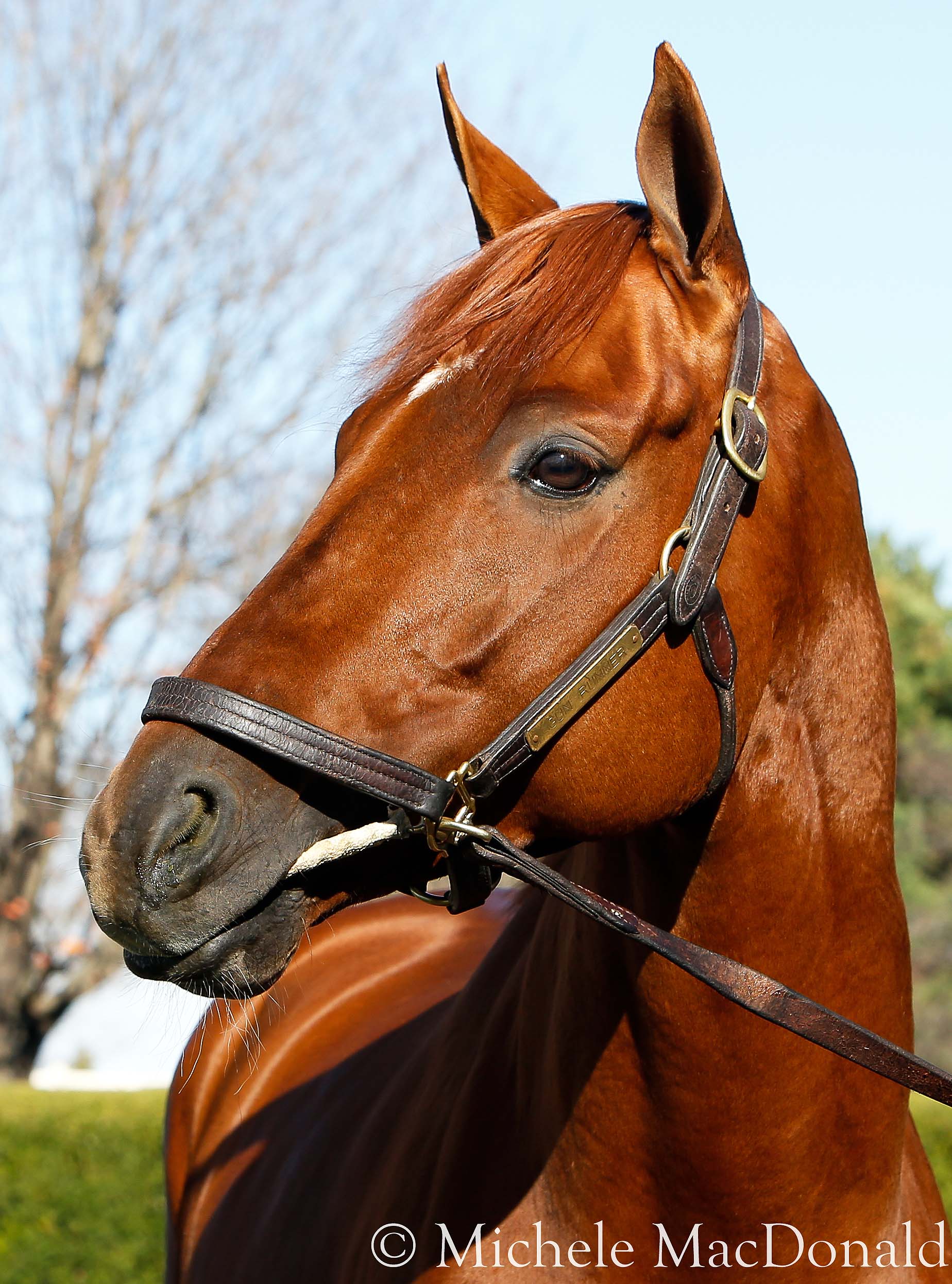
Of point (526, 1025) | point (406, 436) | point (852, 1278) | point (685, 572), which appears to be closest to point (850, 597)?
point (685, 572)

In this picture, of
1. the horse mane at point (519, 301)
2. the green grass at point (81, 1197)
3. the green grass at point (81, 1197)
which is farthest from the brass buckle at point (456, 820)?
the green grass at point (81, 1197)

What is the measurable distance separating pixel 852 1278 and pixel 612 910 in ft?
2.54

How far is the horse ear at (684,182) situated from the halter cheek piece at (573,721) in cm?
26

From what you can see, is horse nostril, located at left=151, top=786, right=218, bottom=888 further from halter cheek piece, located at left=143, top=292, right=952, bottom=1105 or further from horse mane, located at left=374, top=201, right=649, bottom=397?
horse mane, located at left=374, top=201, right=649, bottom=397

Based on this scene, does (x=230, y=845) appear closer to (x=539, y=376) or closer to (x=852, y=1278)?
(x=539, y=376)

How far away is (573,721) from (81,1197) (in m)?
7.47

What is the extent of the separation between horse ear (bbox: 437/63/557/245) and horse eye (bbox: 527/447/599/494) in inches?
32.7

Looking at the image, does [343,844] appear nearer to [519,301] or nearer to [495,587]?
[495,587]

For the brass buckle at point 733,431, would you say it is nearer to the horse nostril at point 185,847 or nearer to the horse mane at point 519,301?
the horse mane at point 519,301

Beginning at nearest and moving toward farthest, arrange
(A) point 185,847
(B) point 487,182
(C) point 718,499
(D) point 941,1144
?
(A) point 185,847 < (C) point 718,499 < (B) point 487,182 < (D) point 941,1144

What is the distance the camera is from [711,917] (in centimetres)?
211

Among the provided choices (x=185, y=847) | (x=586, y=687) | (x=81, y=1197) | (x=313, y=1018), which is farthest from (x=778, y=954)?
(x=81, y=1197)

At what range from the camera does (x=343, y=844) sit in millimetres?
1875

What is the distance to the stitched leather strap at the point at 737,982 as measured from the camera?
1938 mm
